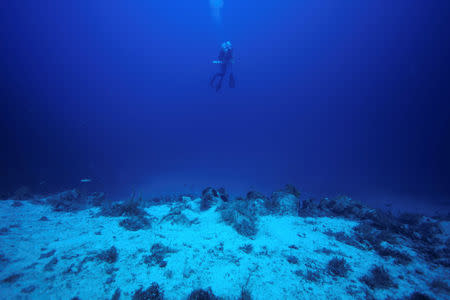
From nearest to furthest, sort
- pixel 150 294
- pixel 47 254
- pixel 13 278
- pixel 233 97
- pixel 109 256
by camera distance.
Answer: pixel 150 294 < pixel 13 278 < pixel 109 256 < pixel 47 254 < pixel 233 97

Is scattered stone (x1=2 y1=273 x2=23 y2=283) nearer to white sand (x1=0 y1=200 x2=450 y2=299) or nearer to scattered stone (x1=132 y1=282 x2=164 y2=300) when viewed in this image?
white sand (x1=0 y1=200 x2=450 y2=299)

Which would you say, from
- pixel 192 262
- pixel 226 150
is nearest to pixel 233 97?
pixel 226 150

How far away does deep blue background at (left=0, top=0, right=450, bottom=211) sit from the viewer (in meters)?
36.3

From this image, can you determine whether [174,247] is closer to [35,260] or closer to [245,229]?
[245,229]

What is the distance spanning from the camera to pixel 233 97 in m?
126

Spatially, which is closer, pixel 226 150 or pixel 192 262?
pixel 192 262

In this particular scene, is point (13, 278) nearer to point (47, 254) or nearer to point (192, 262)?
point (47, 254)

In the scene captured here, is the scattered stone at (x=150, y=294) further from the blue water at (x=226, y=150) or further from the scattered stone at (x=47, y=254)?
the scattered stone at (x=47, y=254)

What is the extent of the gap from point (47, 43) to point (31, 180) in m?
123

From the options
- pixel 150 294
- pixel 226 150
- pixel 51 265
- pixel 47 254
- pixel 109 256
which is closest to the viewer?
pixel 150 294

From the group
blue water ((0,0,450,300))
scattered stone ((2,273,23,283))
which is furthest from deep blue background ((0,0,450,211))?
scattered stone ((2,273,23,283))

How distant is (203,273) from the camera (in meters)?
4.18

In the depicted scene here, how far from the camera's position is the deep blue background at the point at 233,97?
119 ft

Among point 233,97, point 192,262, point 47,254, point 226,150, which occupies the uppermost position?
point 233,97
